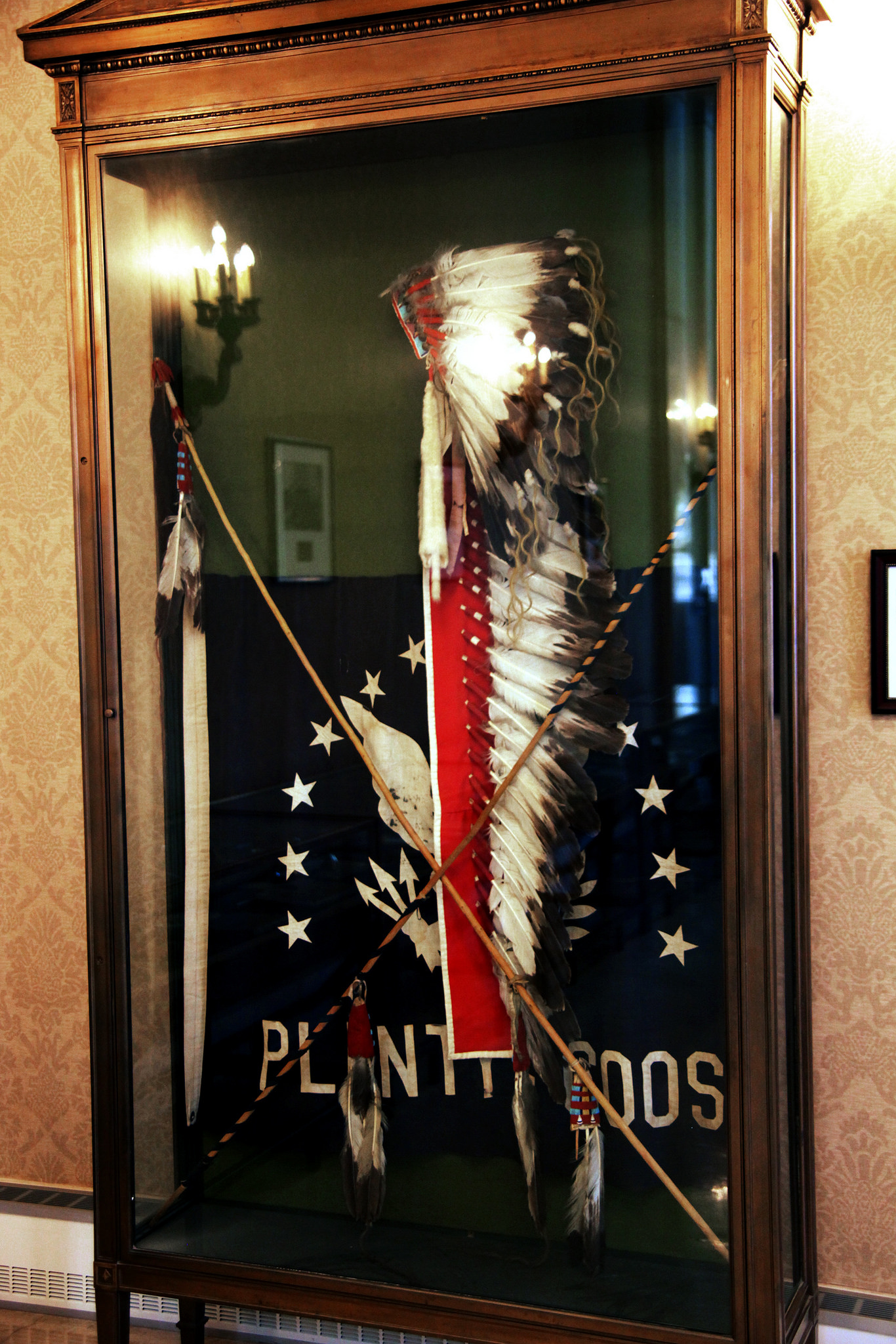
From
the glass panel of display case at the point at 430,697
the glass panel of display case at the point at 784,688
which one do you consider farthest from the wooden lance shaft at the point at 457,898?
the glass panel of display case at the point at 784,688

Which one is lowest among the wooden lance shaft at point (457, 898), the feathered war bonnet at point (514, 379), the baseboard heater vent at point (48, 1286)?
the baseboard heater vent at point (48, 1286)

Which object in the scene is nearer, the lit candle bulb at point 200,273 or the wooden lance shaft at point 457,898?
the wooden lance shaft at point 457,898

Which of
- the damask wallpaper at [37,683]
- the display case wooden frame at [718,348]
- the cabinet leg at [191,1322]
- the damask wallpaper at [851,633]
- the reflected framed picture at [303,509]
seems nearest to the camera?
the display case wooden frame at [718,348]

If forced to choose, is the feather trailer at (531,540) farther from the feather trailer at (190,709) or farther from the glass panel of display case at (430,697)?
the feather trailer at (190,709)

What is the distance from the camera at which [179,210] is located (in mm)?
1673

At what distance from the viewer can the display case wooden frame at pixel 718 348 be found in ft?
4.67

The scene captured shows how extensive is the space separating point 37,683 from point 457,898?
3.64 ft

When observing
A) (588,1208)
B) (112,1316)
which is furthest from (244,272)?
(112,1316)

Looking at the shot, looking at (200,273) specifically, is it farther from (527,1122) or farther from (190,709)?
(527,1122)

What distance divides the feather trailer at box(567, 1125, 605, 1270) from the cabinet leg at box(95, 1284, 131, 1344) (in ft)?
2.32

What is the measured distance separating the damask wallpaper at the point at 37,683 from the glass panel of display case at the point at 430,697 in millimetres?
614

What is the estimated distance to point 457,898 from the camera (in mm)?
1614

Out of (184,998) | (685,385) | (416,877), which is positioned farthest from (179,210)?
(184,998)

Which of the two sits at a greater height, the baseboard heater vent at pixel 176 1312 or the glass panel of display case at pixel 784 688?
the glass panel of display case at pixel 784 688
